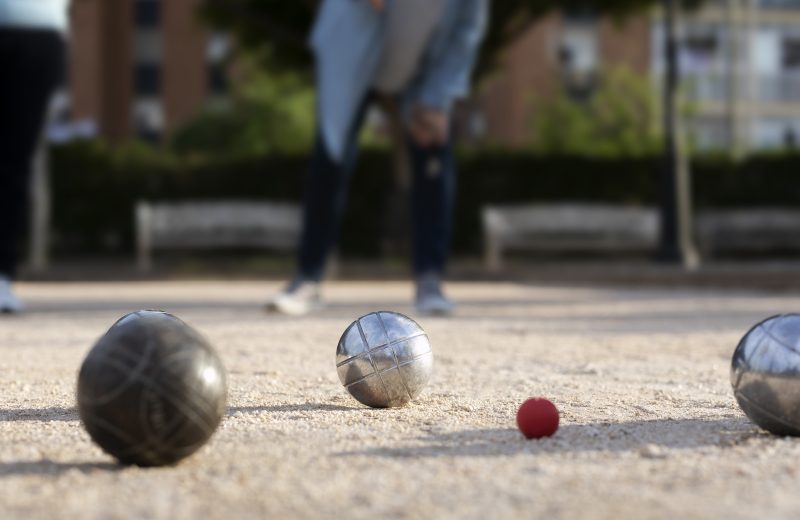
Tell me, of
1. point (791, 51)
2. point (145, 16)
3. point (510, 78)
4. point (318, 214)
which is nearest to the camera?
point (318, 214)

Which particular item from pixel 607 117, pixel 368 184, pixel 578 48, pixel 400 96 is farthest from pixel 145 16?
pixel 400 96

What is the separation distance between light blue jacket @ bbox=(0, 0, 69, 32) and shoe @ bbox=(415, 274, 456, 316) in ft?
8.34

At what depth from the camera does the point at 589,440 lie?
2.86 metres

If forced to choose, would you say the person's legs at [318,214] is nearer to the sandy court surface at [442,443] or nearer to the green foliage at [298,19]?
the sandy court surface at [442,443]

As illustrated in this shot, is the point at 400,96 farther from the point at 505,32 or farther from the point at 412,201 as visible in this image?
the point at 505,32

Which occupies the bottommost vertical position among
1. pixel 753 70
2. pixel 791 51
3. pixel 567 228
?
pixel 567 228

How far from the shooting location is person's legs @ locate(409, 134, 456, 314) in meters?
6.64

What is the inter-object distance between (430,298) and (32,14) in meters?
2.75

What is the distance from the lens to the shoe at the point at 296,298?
6.85 metres

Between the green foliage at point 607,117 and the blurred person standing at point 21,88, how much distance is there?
2346 centimetres

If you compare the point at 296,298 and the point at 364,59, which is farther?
the point at 296,298

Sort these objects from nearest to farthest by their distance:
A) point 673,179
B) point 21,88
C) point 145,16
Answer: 1. point 21,88
2. point 673,179
3. point 145,16

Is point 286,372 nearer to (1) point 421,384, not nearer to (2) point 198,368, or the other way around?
(1) point 421,384

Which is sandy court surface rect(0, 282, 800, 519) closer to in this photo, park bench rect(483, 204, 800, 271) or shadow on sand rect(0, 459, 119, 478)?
shadow on sand rect(0, 459, 119, 478)
